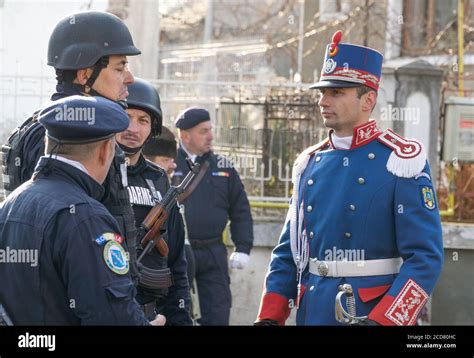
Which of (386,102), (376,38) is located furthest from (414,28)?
(386,102)

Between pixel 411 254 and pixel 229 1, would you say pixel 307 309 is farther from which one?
pixel 229 1

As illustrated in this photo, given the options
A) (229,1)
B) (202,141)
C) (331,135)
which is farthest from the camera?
A: (229,1)

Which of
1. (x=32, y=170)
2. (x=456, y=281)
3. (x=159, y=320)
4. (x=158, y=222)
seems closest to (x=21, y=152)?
(x=32, y=170)

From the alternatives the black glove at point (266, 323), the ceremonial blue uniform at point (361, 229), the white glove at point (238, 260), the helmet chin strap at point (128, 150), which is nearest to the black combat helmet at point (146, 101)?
the helmet chin strap at point (128, 150)

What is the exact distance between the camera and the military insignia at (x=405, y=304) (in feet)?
14.4

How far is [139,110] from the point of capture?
511 cm

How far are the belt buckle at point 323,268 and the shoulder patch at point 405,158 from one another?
1.61 feet

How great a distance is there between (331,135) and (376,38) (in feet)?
35.5

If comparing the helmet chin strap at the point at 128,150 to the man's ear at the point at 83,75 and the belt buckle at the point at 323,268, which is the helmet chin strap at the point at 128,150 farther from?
the belt buckle at the point at 323,268

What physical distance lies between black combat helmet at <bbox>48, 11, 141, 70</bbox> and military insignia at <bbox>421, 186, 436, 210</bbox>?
54.3 inches

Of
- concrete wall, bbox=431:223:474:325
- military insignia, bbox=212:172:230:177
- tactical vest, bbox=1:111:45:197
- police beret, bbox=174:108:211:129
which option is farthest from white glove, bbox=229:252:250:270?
tactical vest, bbox=1:111:45:197

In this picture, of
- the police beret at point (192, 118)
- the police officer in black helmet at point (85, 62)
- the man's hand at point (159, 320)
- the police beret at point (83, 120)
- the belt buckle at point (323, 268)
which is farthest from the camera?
the police beret at point (192, 118)

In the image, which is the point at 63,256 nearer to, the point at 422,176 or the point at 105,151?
the point at 105,151
